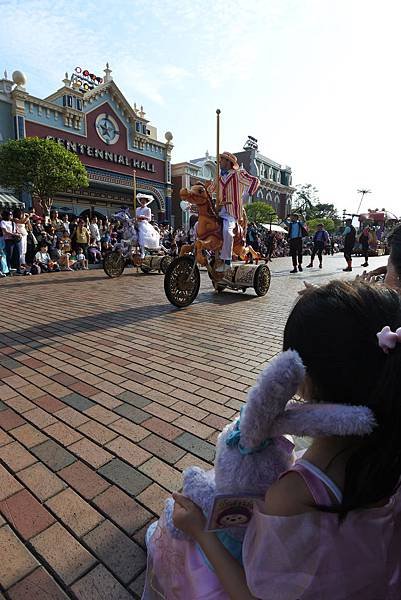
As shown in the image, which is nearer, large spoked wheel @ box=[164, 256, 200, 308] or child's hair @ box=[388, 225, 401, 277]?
child's hair @ box=[388, 225, 401, 277]

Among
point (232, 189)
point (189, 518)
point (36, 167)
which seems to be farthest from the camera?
point (36, 167)

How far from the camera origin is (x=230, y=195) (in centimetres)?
666

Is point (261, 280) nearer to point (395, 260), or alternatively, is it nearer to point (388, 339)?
point (395, 260)

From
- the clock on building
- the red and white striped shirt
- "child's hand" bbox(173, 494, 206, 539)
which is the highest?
the clock on building

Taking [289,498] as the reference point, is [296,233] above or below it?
above

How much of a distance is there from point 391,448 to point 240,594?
0.54 m

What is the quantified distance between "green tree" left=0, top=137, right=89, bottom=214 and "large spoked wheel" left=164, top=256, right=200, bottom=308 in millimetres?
15911

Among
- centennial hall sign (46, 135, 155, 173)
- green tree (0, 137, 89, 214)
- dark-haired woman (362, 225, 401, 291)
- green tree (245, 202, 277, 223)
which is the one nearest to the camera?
dark-haired woman (362, 225, 401, 291)

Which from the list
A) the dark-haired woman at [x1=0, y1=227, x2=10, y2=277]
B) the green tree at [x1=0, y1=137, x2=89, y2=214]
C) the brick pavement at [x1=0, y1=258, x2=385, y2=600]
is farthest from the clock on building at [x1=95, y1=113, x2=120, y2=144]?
the brick pavement at [x1=0, y1=258, x2=385, y2=600]

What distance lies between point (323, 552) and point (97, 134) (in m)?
29.6

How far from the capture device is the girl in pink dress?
2.77 ft

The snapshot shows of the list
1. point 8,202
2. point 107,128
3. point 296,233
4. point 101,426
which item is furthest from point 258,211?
point 101,426

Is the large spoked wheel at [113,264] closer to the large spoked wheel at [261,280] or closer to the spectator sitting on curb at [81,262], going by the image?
the spectator sitting on curb at [81,262]

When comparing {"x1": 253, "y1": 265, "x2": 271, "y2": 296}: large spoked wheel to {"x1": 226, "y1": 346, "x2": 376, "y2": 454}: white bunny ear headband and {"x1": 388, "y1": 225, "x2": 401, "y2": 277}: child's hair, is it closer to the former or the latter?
{"x1": 388, "y1": 225, "x2": 401, "y2": 277}: child's hair
